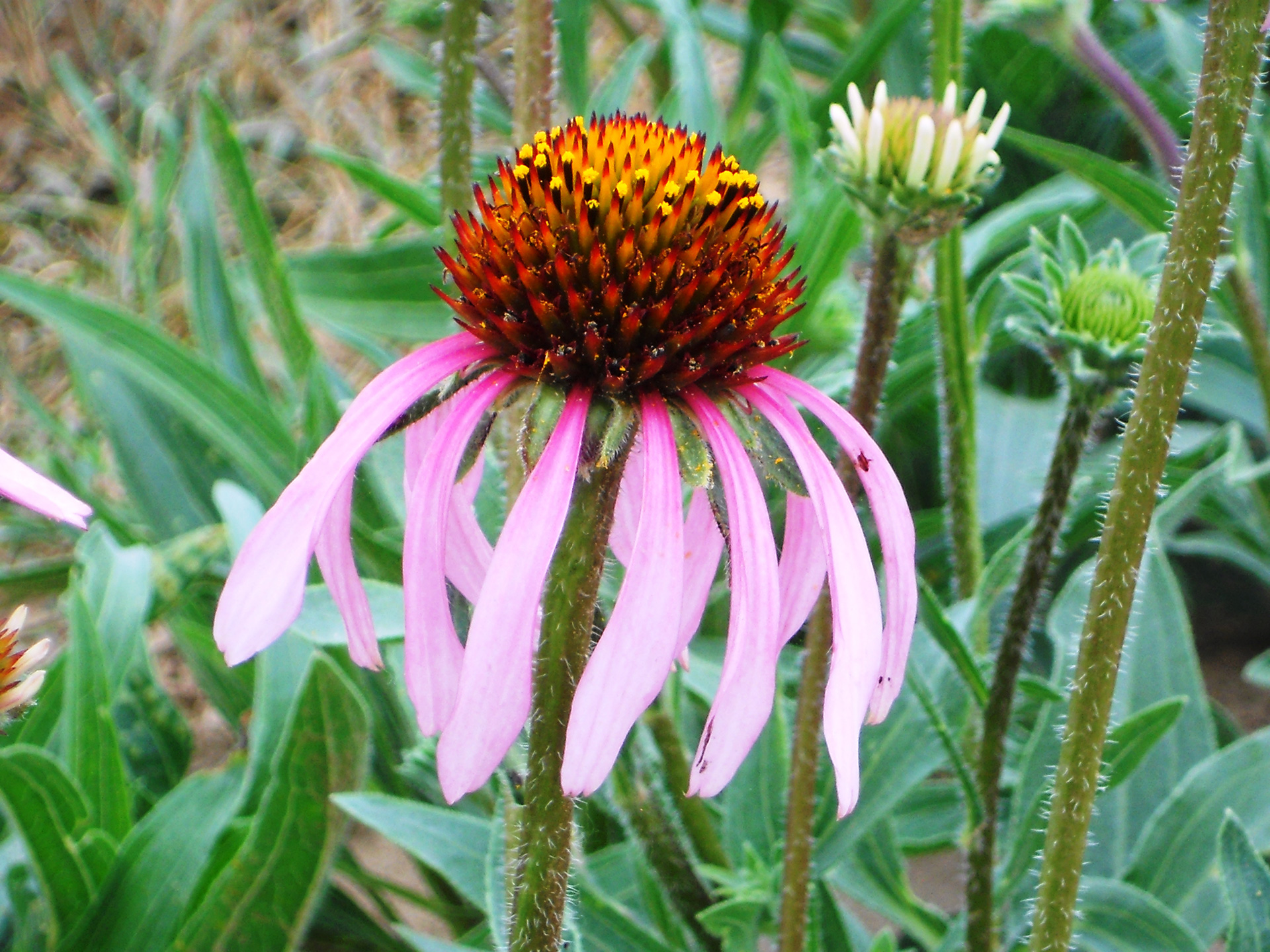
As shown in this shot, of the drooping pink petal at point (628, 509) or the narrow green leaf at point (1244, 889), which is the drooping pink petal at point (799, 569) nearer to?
the drooping pink petal at point (628, 509)

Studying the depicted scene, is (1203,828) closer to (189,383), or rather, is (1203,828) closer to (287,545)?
(287,545)

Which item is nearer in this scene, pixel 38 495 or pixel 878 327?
pixel 38 495

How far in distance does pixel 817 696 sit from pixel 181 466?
1046 millimetres

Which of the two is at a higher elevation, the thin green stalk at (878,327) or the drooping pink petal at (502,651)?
the thin green stalk at (878,327)

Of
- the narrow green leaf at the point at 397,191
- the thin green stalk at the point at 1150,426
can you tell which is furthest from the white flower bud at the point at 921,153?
the narrow green leaf at the point at 397,191

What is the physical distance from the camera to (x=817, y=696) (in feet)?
2.62

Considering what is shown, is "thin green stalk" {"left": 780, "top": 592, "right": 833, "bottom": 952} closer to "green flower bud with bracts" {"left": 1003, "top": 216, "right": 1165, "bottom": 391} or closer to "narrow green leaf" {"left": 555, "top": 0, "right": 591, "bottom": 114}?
"green flower bud with bracts" {"left": 1003, "top": 216, "right": 1165, "bottom": 391}

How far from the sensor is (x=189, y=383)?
144cm

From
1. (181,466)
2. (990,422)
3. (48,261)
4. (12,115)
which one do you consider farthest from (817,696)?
(12,115)

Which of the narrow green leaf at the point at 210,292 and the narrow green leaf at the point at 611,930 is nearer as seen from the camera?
the narrow green leaf at the point at 611,930

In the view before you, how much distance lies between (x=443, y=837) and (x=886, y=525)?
529 mm

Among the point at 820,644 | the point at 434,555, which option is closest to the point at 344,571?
the point at 434,555

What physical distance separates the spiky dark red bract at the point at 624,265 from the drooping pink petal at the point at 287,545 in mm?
77

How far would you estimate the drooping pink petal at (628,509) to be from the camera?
2.30 ft
